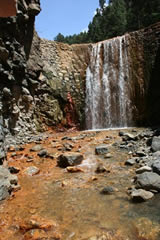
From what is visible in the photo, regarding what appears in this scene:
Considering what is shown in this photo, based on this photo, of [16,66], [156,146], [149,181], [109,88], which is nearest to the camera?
[149,181]

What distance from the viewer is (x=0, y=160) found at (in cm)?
488

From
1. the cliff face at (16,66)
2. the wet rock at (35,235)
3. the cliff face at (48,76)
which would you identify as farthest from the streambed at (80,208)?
the cliff face at (48,76)

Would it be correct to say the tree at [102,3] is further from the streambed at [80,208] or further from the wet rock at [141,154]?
the streambed at [80,208]

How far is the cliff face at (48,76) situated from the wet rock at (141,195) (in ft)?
22.0

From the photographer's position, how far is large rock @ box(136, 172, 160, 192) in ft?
11.8

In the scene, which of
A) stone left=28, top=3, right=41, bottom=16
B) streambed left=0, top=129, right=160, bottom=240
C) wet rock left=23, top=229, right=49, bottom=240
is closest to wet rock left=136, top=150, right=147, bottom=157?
streambed left=0, top=129, right=160, bottom=240

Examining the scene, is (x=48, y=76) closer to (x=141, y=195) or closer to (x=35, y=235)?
(x=141, y=195)

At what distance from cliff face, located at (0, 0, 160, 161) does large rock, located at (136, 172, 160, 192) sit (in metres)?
6.60

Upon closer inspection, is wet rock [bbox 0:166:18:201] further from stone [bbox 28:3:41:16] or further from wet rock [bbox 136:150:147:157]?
stone [bbox 28:3:41:16]

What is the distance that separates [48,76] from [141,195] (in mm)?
10486

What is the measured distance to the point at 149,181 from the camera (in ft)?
12.1

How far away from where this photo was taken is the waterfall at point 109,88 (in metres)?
12.4

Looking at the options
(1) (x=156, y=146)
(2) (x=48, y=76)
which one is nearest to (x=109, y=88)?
(2) (x=48, y=76)

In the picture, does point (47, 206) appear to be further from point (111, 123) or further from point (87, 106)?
point (87, 106)
